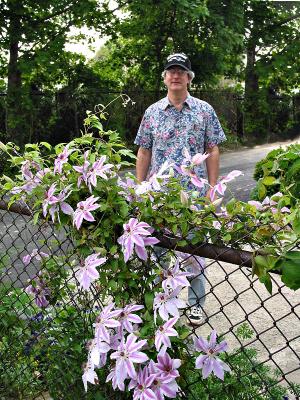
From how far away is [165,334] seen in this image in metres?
1.55

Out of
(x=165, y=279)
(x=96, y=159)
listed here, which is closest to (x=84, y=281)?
(x=165, y=279)

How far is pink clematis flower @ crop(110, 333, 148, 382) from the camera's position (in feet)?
5.13

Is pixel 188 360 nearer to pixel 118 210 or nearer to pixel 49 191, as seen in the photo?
pixel 118 210

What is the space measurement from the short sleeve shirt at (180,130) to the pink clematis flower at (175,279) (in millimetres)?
1917

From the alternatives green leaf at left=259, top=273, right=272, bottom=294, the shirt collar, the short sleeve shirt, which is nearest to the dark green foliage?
green leaf at left=259, top=273, right=272, bottom=294

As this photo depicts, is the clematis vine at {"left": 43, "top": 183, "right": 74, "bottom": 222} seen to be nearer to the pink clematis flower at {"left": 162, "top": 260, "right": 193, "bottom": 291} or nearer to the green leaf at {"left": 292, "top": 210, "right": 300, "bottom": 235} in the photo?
the pink clematis flower at {"left": 162, "top": 260, "right": 193, "bottom": 291}

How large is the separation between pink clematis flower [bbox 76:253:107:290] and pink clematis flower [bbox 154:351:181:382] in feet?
0.97

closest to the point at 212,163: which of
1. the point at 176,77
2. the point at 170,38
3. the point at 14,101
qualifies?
the point at 176,77

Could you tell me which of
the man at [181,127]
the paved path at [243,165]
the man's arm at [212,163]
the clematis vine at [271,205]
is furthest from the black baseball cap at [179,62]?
the paved path at [243,165]

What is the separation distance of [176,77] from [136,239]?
2.24 m

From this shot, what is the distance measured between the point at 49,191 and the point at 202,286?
2.03 metres

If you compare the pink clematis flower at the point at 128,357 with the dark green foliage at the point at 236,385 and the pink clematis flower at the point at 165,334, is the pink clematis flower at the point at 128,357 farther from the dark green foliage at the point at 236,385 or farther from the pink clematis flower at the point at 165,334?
the dark green foliage at the point at 236,385

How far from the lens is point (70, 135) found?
44.0 feet

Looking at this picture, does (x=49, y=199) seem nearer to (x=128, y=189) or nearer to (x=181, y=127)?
(x=128, y=189)
